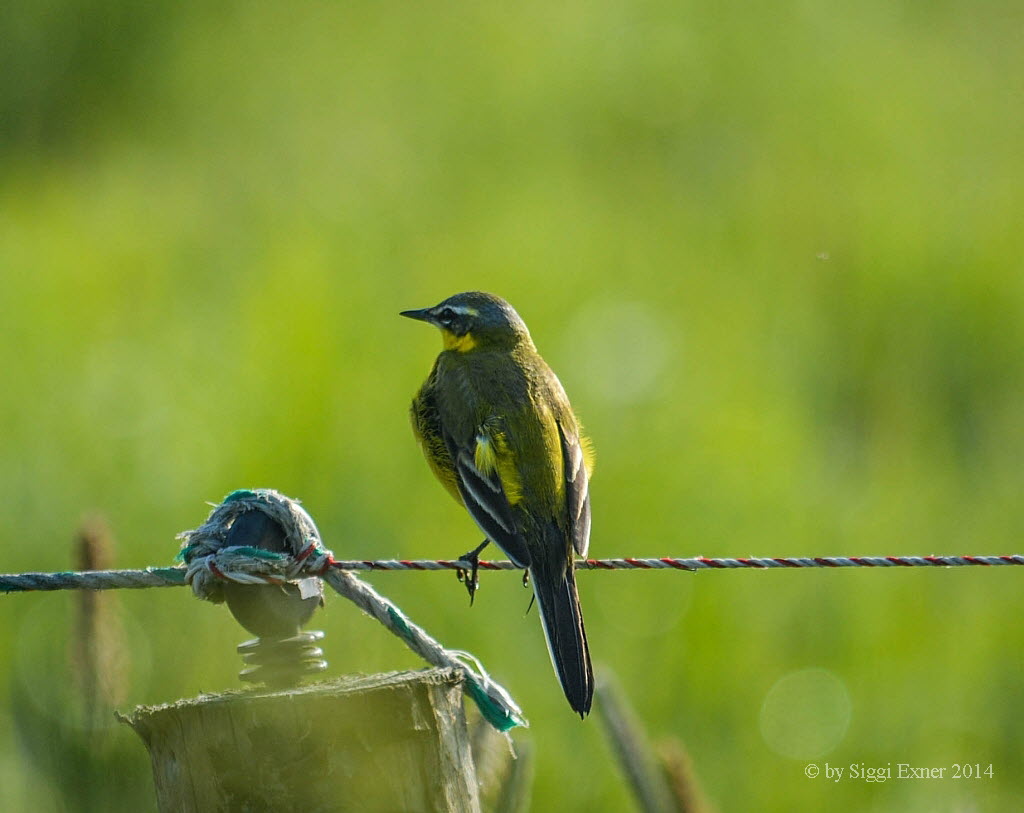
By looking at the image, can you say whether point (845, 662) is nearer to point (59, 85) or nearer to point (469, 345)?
point (469, 345)

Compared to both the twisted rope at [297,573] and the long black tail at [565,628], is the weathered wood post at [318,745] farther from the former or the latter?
the long black tail at [565,628]

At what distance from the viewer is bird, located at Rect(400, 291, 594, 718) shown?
407 cm

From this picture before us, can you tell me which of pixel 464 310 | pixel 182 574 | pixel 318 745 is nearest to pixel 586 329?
pixel 464 310

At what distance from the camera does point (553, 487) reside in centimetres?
445

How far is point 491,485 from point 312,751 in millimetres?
2177

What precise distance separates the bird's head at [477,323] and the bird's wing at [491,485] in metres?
0.75

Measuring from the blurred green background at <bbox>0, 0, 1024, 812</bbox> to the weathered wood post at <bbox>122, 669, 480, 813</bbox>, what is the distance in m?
0.66

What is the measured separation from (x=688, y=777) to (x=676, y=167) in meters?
12.2

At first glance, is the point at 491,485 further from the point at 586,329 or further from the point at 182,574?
the point at 586,329

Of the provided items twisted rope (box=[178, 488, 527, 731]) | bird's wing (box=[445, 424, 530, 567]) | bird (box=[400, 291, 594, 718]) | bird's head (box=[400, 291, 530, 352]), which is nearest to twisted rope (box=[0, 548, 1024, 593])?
twisted rope (box=[178, 488, 527, 731])

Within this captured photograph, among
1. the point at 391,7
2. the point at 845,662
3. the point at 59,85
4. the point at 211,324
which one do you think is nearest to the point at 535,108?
the point at 391,7

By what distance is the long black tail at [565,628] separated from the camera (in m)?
3.72

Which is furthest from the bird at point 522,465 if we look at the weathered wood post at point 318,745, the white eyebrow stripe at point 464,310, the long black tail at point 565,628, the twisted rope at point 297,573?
the weathered wood post at point 318,745

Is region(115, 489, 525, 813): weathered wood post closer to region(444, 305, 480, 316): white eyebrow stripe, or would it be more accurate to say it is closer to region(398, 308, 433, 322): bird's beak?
region(444, 305, 480, 316): white eyebrow stripe
